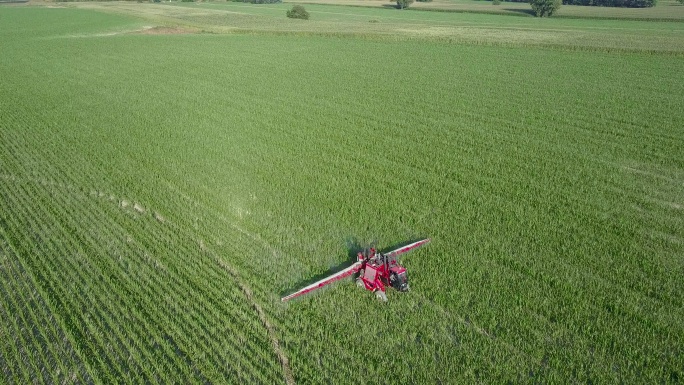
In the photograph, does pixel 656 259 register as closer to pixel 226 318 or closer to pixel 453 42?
pixel 226 318

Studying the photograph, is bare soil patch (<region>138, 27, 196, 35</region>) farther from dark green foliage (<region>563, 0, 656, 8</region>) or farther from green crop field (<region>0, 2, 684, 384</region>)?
dark green foliage (<region>563, 0, 656, 8</region>)

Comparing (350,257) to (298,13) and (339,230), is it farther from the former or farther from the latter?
(298,13)

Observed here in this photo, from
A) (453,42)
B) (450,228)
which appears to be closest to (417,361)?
(450,228)

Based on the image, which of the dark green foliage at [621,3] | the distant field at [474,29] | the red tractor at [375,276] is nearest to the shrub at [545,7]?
the distant field at [474,29]

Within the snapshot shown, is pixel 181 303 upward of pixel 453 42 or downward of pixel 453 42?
downward

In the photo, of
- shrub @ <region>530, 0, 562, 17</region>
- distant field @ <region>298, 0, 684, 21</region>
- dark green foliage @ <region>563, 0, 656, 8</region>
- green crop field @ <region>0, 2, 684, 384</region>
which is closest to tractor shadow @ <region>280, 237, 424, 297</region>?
green crop field @ <region>0, 2, 684, 384</region>

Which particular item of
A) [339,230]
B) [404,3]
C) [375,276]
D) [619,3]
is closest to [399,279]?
[375,276]

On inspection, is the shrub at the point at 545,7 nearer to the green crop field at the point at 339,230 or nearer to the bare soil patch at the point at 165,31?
the bare soil patch at the point at 165,31
